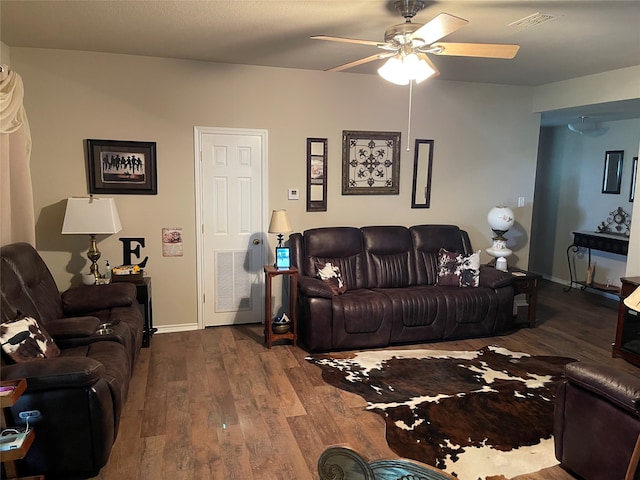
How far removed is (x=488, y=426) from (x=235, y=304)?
2735 millimetres

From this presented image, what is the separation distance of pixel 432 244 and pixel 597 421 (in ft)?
9.15

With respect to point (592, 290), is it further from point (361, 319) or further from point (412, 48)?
point (412, 48)

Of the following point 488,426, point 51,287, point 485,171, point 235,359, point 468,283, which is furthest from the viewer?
point 485,171

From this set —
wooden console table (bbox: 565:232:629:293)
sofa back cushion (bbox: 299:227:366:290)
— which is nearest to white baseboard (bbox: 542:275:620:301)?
wooden console table (bbox: 565:232:629:293)

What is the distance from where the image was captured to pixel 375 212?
504cm

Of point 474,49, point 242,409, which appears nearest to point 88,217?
point 242,409

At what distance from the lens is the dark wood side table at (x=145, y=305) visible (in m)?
3.95

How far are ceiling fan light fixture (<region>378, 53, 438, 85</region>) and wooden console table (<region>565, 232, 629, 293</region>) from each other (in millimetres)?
4231

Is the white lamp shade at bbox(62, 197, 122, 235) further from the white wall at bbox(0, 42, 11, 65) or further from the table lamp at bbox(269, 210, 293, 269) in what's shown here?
the table lamp at bbox(269, 210, 293, 269)

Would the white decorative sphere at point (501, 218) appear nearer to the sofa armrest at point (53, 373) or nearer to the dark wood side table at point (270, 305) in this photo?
the dark wood side table at point (270, 305)

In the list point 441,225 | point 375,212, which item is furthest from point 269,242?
point 441,225

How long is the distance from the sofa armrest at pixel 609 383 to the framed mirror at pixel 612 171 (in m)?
4.69

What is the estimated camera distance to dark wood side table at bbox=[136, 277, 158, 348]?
395 centimetres

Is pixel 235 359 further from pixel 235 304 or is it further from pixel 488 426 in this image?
pixel 488 426
